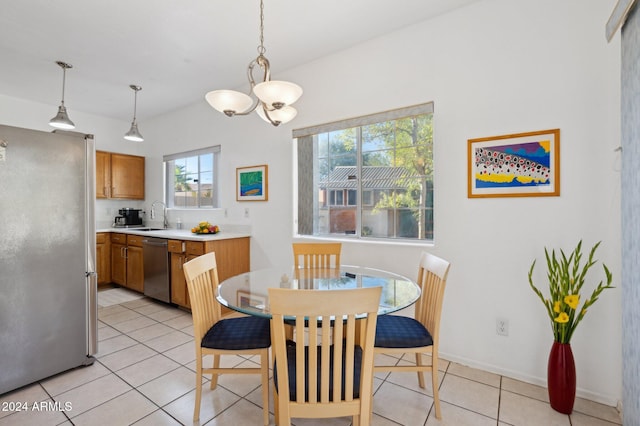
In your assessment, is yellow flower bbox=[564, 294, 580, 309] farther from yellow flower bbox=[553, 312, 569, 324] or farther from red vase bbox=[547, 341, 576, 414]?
red vase bbox=[547, 341, 576, 414]

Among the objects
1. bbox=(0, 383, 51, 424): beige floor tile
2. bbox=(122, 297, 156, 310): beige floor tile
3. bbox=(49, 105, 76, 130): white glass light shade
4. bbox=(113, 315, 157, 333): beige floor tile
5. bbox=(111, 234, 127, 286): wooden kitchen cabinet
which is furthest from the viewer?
bbox=(111, 234, 127, 286): wooden kitchen cabinet

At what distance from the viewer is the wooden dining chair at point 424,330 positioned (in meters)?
1.68

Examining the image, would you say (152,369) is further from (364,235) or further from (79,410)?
(364,235)

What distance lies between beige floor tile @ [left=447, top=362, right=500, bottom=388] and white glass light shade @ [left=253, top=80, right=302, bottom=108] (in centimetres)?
219

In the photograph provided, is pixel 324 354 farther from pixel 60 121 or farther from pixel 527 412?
pixel 60 121

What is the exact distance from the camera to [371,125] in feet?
9.55

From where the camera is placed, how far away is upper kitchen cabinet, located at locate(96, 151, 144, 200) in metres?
4.58

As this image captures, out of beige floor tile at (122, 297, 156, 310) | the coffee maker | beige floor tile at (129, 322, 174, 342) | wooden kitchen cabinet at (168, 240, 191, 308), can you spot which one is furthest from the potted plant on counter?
the coffee maker

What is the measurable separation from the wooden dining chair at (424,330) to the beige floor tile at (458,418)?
42 mm

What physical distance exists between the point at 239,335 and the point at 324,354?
0.76 m

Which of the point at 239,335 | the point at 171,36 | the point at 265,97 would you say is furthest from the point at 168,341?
the point at 171,36

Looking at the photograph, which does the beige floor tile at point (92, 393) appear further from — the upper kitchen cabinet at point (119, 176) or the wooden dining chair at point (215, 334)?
the upper kitchen cabinet at point (119, 176)

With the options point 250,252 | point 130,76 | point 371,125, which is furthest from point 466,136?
point 130,76

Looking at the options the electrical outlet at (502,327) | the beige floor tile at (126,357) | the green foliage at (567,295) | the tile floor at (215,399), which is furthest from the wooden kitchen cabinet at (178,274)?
the green foliage at (567,295)
